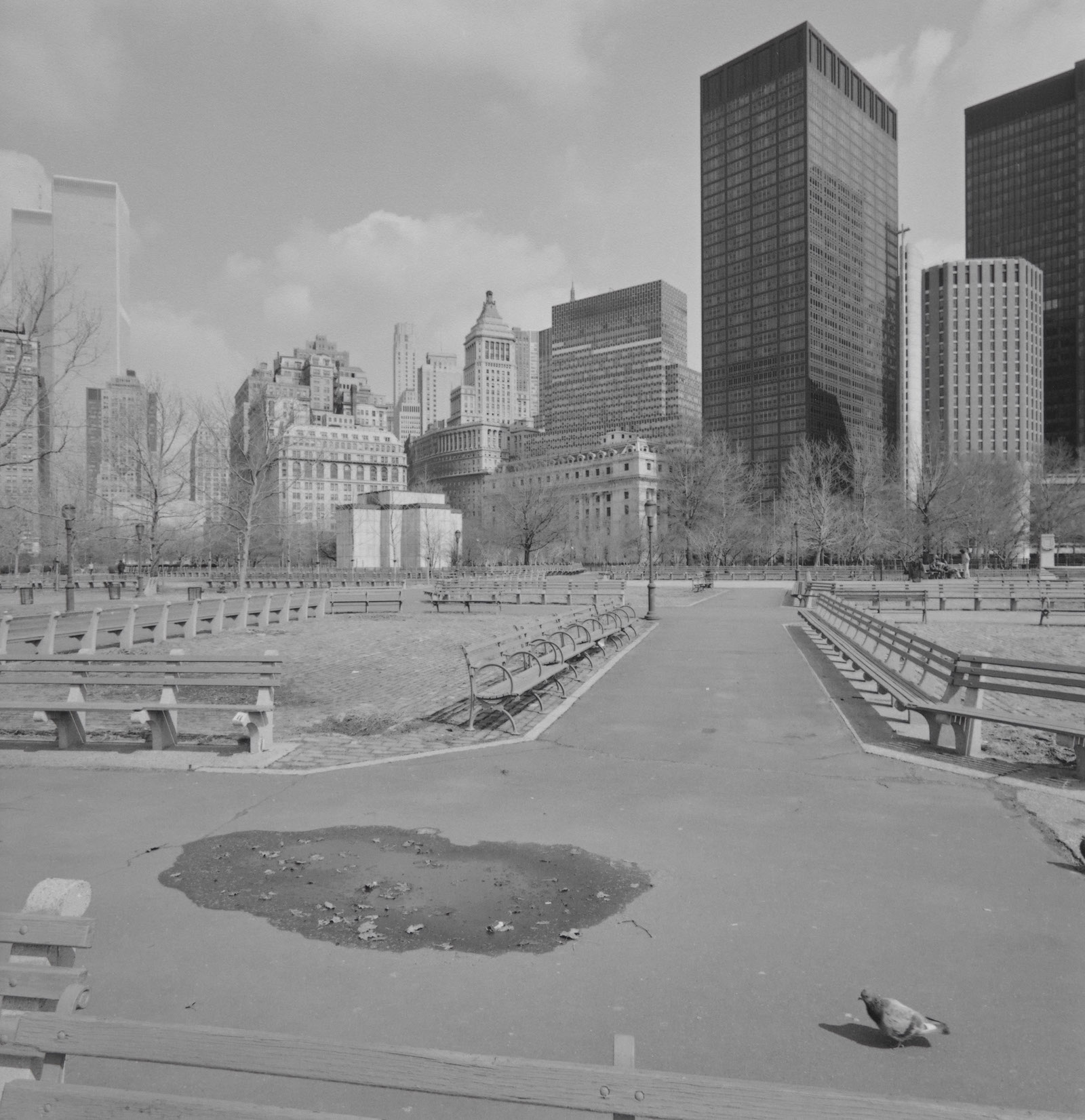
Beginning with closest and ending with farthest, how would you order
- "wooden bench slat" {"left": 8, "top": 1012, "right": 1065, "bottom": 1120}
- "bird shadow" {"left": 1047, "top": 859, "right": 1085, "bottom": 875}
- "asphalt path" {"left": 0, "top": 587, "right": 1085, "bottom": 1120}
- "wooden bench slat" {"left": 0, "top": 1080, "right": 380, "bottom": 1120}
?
"wooden bench slat" {"left": 8, "top": 1012, "right": 1065, "bottom": 1120} → "wooden bench slat" {"left": 0, "top": 1080, "right": 380, "bottom": 1120} → "asphalt path" {"left": 0, "top": 587, "right": 1085, "bottom": 1120} → "bird shadow" {"left": 1047, "top": 859, "right": 1085, "bottom": 875}

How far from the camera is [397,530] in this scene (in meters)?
134

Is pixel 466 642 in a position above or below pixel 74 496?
below

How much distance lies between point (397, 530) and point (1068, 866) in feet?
431

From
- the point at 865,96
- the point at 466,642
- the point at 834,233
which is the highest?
the point at 865,96

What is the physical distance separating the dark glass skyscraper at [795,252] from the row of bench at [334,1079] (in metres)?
163

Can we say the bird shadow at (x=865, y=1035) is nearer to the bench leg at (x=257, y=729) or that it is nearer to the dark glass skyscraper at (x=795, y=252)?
the bench leg at (x=257, y=729)

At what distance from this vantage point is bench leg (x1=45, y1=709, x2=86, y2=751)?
9172 mm

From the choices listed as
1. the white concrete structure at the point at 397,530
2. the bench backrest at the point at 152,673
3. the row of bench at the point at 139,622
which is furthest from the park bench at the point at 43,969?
the white concrete structure at the point at 397,530

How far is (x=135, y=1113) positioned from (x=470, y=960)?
94.8 inches

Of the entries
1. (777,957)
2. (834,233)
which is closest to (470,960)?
(777,957)

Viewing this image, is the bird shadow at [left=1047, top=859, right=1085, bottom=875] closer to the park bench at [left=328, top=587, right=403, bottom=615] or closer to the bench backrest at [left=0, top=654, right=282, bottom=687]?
the bench backrest at [left=0, top=654, right=282, bottom=687]

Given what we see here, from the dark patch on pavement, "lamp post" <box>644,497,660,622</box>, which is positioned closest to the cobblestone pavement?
the dark patch on pavement

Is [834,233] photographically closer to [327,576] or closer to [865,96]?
[865,96]

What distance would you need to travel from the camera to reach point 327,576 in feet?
247
